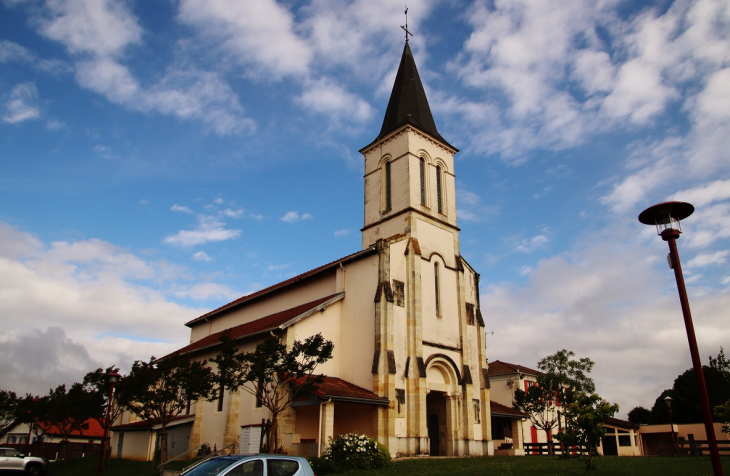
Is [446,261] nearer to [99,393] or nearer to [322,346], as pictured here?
[322,346]

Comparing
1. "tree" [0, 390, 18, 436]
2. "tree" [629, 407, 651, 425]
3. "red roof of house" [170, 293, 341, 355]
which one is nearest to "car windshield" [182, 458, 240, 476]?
"red roof of house" [170, 293, 341, 355]

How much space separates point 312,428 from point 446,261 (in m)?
11.8

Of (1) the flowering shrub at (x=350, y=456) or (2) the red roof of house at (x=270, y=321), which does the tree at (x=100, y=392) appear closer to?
(2) the red roof of house at (x=270, y=321)

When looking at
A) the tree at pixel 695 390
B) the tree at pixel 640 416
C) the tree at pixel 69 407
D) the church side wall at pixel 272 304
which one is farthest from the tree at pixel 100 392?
A: the tree at pixel 640 416

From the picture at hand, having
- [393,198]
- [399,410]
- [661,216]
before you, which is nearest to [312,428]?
[399,410]

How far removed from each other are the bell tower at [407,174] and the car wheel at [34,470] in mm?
21034

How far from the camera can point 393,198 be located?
31078 mm

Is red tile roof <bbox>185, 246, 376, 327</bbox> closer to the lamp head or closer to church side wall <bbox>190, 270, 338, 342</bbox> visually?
church side wall <bbox>190, 270, 338, 342</bbox>

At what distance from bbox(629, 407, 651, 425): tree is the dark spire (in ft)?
188

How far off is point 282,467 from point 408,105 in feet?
88.1

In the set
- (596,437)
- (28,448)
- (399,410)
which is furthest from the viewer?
(28,448)

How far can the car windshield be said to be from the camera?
34.6 feet

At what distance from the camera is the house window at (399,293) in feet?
87.6

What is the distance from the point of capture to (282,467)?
1111cm
